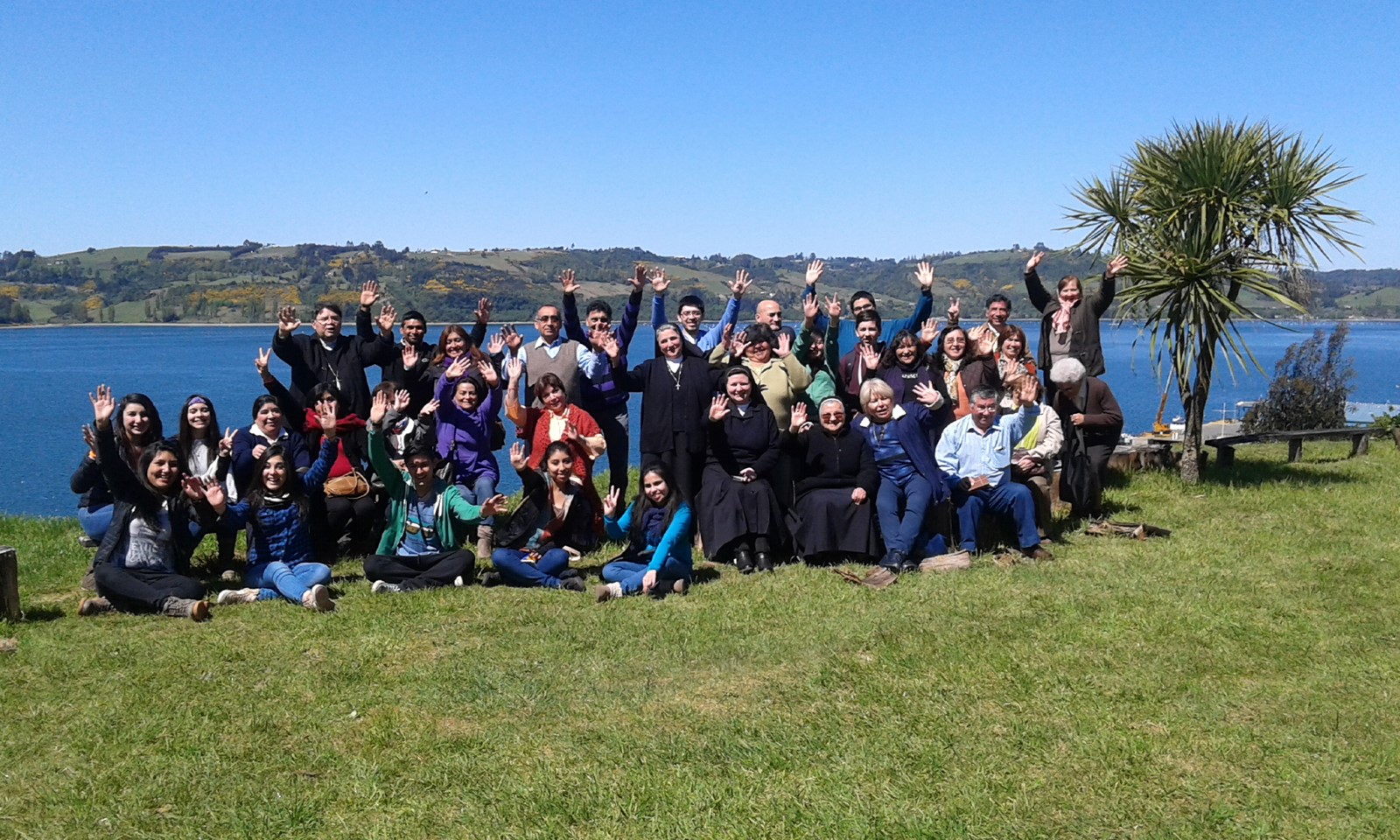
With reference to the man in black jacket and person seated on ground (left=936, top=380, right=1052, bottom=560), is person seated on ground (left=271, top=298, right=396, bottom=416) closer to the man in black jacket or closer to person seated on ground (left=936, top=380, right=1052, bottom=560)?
the man in black jacket

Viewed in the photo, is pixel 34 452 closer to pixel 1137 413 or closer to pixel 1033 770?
pixel 1033 770

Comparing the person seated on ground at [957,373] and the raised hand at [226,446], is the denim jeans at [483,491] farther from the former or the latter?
the person seated on ground at [957,373]

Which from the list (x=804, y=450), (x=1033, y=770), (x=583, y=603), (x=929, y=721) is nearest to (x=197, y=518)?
(x=583, y=603)

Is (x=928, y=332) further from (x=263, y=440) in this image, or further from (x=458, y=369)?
(x=263, y=440)

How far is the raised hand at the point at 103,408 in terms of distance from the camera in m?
6.95

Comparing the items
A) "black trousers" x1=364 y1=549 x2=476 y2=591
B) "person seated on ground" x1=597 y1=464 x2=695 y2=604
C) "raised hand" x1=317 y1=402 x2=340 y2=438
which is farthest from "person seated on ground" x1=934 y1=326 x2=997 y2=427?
"raised hand" x1=317 y1=402 x2=340 y2=438

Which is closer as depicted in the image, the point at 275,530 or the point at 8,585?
the point at 8,585

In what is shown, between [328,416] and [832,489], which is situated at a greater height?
[328,416]

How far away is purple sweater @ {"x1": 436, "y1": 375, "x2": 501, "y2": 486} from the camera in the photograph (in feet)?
29.1

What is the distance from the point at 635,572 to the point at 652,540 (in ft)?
1.27

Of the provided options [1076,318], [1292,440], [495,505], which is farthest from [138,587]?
[1292,440]

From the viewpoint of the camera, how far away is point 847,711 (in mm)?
5324

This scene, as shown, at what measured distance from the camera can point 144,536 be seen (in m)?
7.22

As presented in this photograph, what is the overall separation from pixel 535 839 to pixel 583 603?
320 cm
